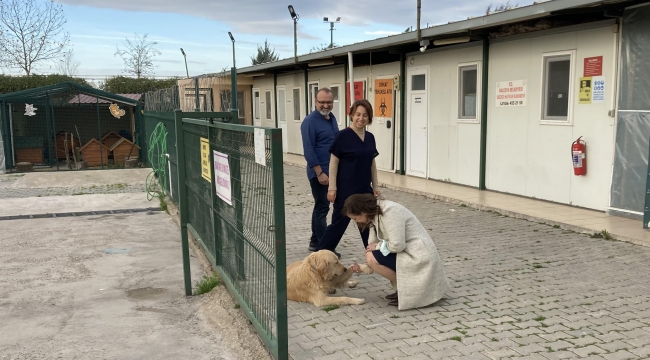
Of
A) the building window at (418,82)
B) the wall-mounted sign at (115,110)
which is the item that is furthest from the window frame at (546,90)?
the wall-mounted sign at (115,110)

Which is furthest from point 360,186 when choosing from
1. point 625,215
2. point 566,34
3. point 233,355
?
point 566,34

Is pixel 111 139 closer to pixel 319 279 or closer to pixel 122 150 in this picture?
pixel 122 150

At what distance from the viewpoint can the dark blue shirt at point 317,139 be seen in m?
5.63

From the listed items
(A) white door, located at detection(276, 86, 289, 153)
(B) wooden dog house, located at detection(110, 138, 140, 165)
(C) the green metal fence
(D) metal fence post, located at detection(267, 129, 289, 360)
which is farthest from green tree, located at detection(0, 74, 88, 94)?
(D) metal fence post, located at detection(267, 129, 289, 360)

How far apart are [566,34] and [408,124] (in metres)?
4.55

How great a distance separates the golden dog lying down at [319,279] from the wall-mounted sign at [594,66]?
5.37 metres

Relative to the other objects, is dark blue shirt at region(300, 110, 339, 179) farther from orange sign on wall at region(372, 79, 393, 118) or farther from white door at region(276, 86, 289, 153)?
white door at region(276, 86, 289, 153)

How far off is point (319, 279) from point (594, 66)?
18.6 feet

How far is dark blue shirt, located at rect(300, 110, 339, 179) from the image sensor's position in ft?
18.5

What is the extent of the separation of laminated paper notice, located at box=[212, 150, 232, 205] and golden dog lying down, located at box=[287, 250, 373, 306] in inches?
33.4

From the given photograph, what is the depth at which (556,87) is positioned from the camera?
8.51 metres

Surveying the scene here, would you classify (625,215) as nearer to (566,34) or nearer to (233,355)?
(566,34)

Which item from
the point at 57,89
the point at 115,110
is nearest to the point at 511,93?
the point at 57,89

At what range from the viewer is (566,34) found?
8.16 m
